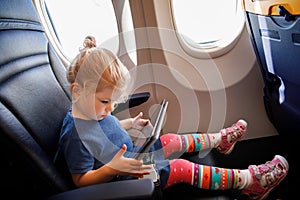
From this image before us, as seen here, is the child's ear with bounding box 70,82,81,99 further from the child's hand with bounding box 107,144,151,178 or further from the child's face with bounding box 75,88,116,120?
the child's hand with bounding box 107,144,151,178

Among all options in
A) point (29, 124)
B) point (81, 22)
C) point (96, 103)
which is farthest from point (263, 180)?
point (81, 22)

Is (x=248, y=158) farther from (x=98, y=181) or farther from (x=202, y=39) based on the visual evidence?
(x=98, y=181)

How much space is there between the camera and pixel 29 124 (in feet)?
2.60

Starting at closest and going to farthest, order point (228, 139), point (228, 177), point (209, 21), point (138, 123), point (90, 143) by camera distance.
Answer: point (90, 143)
point (228, 177)
point (138, 123)
point (228, 139)
point (209, 21)

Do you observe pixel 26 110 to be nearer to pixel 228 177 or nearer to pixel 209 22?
pixel 228 177

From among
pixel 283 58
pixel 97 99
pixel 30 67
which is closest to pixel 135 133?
pixel 97 99

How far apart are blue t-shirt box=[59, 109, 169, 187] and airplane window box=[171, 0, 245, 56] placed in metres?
0.77

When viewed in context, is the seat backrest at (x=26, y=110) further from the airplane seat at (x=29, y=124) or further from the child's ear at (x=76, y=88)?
the child's ear at (x=76, y=88)

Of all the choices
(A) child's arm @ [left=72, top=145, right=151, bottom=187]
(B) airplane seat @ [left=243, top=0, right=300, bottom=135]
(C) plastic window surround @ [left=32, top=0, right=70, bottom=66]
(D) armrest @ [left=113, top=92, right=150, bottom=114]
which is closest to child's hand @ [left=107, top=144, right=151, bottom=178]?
(A) child's arm @ [left=72, top=145, right=151, bottom=187]

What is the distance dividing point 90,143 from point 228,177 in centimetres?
56

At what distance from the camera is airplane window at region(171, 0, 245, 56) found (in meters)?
1.56

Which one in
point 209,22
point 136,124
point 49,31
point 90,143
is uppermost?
point 49,31

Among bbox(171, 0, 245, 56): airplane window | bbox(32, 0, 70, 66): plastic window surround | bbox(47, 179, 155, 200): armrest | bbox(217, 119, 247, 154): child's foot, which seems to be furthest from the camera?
bbox(32, 0, 70, 66): plastic window surround

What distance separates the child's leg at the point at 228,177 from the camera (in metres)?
1.00
